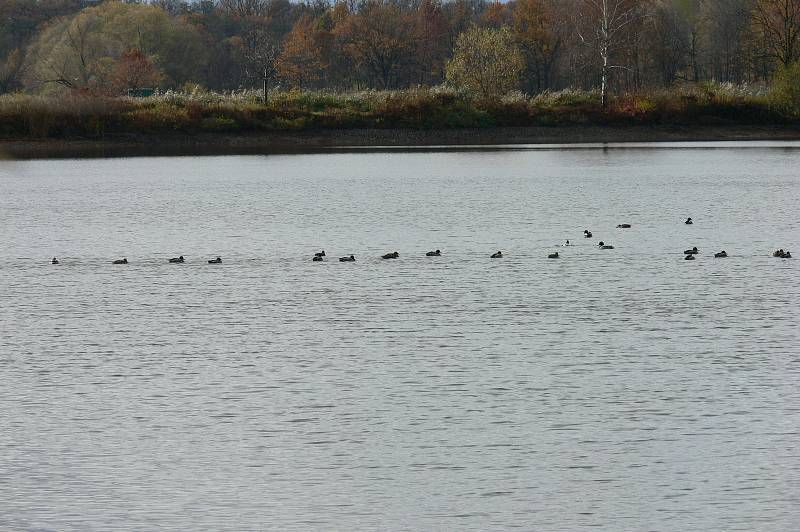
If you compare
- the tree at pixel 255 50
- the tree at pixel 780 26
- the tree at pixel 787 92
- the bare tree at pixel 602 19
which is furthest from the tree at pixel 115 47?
the tree at pixel 787 92

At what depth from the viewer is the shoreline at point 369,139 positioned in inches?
2894

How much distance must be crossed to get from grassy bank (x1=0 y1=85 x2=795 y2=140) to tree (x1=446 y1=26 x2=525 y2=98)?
155 inches

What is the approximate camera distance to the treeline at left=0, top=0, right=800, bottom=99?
315ft

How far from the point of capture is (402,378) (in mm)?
14359

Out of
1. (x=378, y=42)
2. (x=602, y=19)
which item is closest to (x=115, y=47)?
(x=378, y=42)

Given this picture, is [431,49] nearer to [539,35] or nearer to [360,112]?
[539,35]

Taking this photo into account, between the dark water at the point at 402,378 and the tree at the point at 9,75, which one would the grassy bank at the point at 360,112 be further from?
the tree at the point at 9,75

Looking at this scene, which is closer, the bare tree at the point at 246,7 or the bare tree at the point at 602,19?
the bare tree at the point at 602,19

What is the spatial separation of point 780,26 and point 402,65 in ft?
147

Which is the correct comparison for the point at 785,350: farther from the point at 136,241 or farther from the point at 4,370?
the point at 136,241

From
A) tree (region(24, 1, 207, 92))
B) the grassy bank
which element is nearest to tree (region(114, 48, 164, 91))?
tree (region(24, 1, 207, 92))

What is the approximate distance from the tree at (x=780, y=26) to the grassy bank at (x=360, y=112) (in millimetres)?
6192

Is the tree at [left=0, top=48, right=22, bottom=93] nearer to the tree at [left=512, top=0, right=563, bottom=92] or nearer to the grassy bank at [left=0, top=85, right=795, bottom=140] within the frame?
the grassy bank at [left=0, top=85, right=795, bottom=140]

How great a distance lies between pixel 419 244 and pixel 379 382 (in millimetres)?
14561
